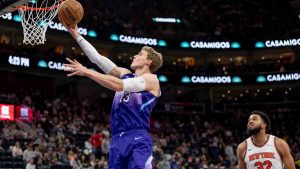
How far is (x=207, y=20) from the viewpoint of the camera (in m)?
36.7

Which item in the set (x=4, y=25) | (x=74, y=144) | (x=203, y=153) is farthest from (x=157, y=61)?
(x=4, y=25)

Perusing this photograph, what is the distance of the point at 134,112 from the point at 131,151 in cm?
41

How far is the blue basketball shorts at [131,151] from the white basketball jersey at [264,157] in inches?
68.4

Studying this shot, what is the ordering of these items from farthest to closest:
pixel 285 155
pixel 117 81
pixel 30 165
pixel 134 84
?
pixel 30 165 → pixel 285 155 → pixel 134 84 → pixel 117 81

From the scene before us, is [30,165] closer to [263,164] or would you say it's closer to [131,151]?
[263,164]

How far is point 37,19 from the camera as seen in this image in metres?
11.1

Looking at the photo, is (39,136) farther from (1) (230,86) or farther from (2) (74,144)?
(1) (230,86)

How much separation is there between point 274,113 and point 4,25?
1697 centimetres

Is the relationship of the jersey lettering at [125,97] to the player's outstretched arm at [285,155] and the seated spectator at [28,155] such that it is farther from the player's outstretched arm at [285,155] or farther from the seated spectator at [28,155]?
the seated spectator at [28,155]

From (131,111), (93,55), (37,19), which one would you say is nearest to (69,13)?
(93,55)

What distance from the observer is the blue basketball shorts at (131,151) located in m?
5.60

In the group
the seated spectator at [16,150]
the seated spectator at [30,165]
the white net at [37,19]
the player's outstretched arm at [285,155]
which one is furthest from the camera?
the seated spectator at [16,150]

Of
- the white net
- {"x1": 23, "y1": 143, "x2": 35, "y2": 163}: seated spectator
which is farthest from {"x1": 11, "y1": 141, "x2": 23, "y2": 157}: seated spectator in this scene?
the white net

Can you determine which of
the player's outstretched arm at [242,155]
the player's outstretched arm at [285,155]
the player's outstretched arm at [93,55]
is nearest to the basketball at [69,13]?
the player's outstretched arm at [93,55]
